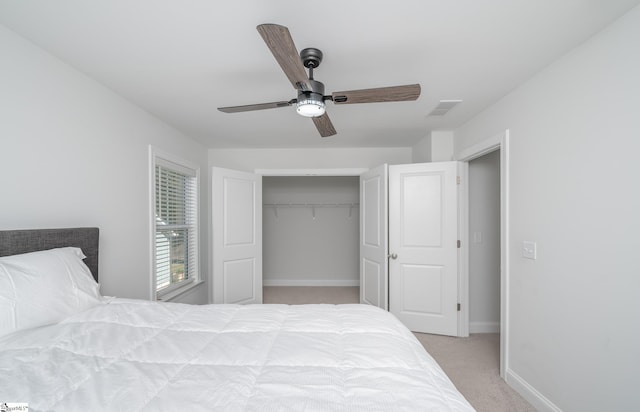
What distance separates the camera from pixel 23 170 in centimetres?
170

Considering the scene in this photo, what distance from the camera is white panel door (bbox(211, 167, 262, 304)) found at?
359 cm

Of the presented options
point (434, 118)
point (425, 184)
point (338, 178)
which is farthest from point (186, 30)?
point (338, 178)

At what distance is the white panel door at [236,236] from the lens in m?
3.59

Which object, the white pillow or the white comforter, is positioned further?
the white pillow

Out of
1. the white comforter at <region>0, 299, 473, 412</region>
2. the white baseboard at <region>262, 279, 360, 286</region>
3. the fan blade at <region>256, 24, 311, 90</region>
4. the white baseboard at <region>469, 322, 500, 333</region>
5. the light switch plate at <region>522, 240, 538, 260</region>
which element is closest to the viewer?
the white comforter at <region>0, 299, 473, 412</region>

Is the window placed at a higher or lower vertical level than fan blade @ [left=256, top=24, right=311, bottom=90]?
lower

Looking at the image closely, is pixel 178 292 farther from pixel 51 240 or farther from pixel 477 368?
pixel 477 368

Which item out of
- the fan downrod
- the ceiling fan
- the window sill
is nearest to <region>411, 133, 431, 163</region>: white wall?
the ceiling fan

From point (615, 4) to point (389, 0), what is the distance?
1140 millimetres

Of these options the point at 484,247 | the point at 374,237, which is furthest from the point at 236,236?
the point at 484,247

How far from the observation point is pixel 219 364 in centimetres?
113

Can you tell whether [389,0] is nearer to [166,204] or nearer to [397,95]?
[397,95]

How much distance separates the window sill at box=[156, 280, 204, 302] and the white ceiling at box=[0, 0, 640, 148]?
2025mm

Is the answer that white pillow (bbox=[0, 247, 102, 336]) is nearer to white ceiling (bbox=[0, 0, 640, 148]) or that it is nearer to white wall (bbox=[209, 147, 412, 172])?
white ceiling (bbox=[0, 0, 640, 148])
